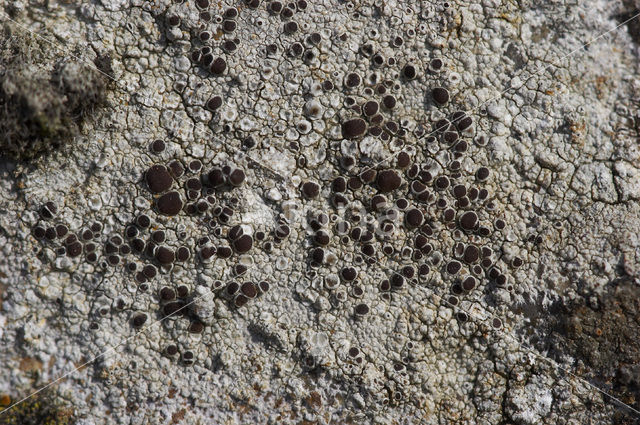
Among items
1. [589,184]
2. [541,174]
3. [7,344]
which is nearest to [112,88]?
[7,344]

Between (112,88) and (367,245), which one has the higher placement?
(112,88)

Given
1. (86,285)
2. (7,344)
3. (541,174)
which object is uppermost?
(541,174)

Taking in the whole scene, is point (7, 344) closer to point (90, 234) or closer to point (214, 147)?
point (90, 234)

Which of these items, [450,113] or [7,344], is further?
[450,113]

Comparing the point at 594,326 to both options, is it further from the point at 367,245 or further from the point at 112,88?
the point at 112,88

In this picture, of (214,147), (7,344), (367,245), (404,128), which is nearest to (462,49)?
(404,128)

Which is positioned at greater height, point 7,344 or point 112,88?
point 112,88
